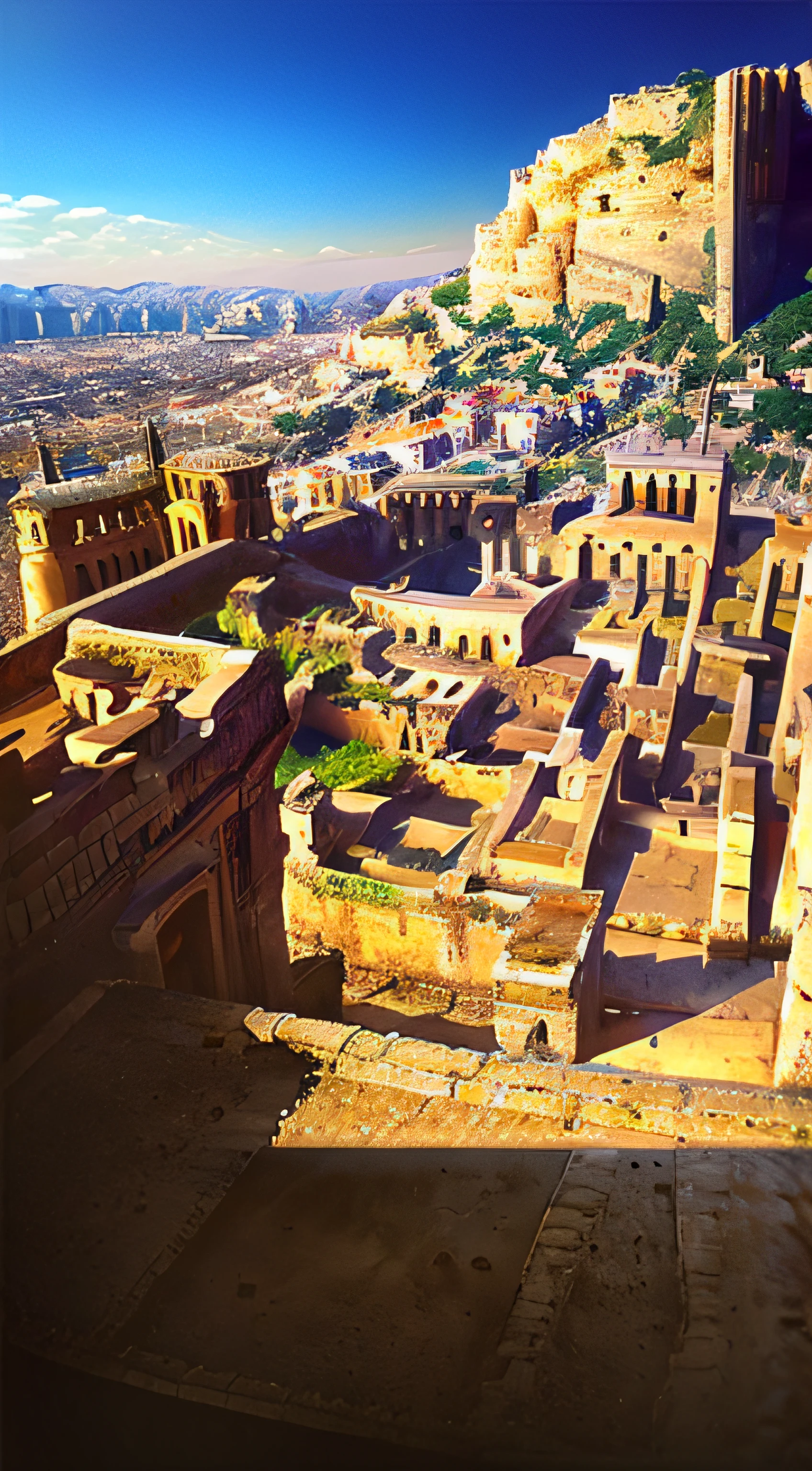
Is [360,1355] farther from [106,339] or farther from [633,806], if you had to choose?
[633,806]

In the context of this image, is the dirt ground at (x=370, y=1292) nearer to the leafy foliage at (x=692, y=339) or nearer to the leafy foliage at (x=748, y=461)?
the leafy foliage at (x=748, y=461)

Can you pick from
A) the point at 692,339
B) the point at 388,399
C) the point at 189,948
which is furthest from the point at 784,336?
the point at 189,948

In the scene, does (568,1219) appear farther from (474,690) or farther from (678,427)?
(678,427)

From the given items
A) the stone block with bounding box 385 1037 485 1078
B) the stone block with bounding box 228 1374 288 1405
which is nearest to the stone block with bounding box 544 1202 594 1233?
the stone block with bounding box 385 1037 485 1078

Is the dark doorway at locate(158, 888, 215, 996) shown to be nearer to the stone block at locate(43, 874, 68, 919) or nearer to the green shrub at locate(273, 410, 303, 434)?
the stone block at locate(43, 874, 68, 919)

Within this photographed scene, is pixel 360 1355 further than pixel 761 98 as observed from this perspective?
No

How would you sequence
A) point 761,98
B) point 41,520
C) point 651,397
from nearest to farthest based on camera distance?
point 41,520
point 761,98
point 651,397

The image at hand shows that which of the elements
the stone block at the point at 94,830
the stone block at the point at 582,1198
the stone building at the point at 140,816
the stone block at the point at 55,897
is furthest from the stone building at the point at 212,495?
the stone block at the point at 582,1198

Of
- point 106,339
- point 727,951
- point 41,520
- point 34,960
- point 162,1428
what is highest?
point 106,339

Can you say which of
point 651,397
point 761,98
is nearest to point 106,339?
point 761,98
